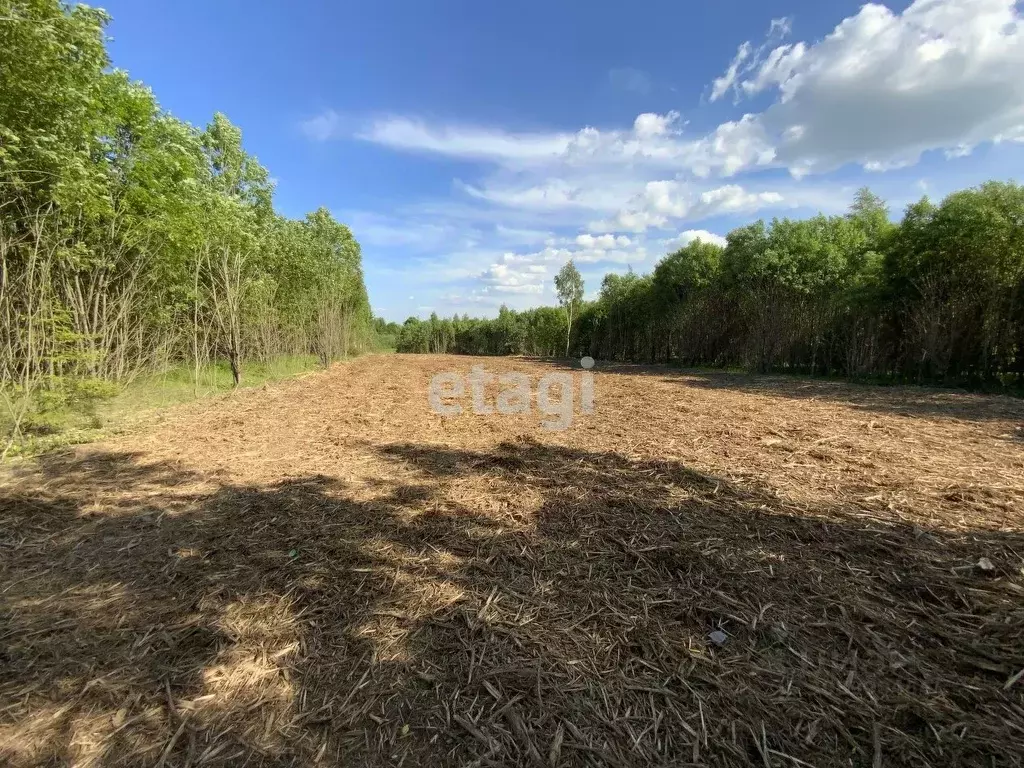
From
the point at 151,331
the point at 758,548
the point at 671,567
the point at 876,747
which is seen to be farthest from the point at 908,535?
the point at 151,331

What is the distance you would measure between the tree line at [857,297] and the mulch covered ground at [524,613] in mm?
9013

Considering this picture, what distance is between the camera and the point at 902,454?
420cm

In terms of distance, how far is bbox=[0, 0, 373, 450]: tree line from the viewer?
4.48 m

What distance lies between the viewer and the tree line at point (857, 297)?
33.0 ft

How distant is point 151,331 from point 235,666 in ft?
30.4

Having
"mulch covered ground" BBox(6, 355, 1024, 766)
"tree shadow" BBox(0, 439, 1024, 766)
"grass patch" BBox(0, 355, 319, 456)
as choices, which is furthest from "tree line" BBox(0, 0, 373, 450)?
"tree shadow" BBox(0, 439, 1024, 766)

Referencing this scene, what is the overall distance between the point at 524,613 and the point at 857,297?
15905 millimetres

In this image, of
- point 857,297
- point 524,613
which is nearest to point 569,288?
point 857,297

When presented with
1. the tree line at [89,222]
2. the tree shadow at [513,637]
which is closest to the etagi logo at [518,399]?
the tree shadow at [513,637]

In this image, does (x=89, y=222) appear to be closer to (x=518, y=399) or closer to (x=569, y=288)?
(x=518, y=399)

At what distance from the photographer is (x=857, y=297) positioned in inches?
529

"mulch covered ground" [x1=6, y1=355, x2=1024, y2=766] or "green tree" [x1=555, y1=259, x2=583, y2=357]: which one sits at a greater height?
"green tree" [x1=555, y1=259, x2=583, y2=357]

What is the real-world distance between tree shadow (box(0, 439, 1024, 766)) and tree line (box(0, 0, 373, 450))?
3334 millimetres

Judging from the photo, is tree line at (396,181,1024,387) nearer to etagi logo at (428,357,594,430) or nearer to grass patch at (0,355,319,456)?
etagi logo at (428,357,594,430)
